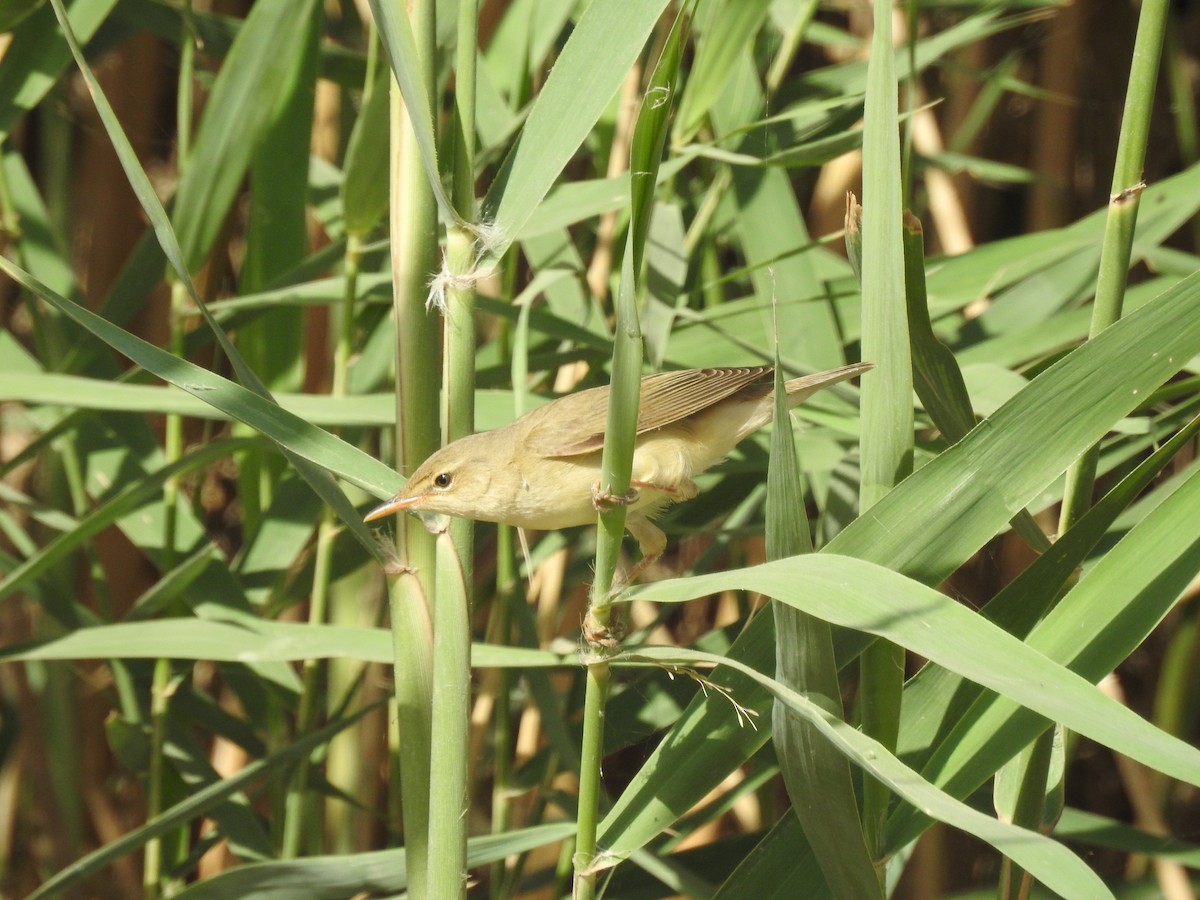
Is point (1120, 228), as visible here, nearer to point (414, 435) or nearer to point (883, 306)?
point (883, 306)

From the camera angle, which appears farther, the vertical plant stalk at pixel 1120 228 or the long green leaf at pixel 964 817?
the vertical plant stalk at pixel 1120 228

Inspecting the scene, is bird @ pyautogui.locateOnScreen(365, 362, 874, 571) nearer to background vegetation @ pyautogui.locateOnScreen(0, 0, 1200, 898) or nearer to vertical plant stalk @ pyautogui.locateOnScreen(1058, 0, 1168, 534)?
background vegetation @ pyautogui.locateOnScreen(0, 0, 1200, 898)

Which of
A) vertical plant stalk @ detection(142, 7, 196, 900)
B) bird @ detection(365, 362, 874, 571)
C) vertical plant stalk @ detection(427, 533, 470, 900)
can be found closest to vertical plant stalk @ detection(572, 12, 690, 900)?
vertical plant stalk @ detection(427, 533, 470, 900)

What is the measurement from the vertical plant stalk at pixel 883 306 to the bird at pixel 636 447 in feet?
1.13

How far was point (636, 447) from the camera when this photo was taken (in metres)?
1.54

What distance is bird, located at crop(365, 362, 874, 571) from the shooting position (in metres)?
1.39

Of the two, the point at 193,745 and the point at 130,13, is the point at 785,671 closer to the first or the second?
the point at 193,745

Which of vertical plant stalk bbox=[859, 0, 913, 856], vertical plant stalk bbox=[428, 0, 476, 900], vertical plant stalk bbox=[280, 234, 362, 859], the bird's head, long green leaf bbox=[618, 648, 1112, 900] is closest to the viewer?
long green leaf bbox=[618, 648, 1112, 900]

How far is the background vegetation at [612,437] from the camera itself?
0.96 m

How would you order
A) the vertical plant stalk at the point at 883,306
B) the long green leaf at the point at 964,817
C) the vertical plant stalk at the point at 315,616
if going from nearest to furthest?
the long green leaf at the point at 964,817
the vertical plant stalk at the point at 883,306
the vertical plant stalk at the point at 315,616

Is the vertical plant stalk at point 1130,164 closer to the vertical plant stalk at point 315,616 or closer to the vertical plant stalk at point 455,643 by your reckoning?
the vertical plant stalk at point 455,643

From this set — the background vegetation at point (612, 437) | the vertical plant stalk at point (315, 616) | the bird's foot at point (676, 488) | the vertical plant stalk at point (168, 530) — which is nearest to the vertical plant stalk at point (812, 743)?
the background vegetation at point (612, 437)

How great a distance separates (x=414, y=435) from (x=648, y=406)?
0.46 metres

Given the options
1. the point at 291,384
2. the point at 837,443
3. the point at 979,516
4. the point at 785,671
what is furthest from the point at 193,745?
the point at 979,516
